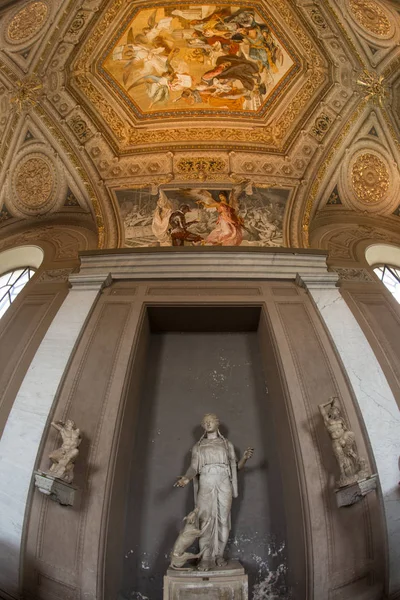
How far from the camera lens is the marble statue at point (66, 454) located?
670 cm

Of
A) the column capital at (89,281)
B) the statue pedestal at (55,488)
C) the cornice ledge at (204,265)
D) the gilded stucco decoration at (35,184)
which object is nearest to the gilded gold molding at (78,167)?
the gilded stucco decoration at (35,184)

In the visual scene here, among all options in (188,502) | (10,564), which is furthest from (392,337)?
(10,564)

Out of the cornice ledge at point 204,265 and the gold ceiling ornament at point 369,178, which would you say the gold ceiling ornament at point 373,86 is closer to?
the gold ceiling ornament at point 369,178

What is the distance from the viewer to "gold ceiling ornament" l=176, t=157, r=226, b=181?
11.6 meters

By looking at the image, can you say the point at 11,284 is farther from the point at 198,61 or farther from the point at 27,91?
the point at 198,61

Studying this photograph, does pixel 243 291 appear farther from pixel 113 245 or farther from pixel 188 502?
pixel 188 502

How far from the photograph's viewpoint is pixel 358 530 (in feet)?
22.3

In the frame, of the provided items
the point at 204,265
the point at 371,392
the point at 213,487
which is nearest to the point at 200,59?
the point at 204,265

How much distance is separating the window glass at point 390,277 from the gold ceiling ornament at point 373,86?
365 cm

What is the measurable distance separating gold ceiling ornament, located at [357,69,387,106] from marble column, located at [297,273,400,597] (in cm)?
425

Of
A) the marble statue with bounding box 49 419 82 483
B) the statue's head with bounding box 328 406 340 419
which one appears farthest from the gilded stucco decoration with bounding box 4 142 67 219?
the statue's head with bounding box 328 406 340 419

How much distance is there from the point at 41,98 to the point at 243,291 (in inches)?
241

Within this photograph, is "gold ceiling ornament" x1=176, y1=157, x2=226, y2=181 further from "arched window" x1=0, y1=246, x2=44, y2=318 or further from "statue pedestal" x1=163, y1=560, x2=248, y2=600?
"statue pedestal" x1=163, y1=560, x2=248, y2=600

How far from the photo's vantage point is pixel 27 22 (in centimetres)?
955
